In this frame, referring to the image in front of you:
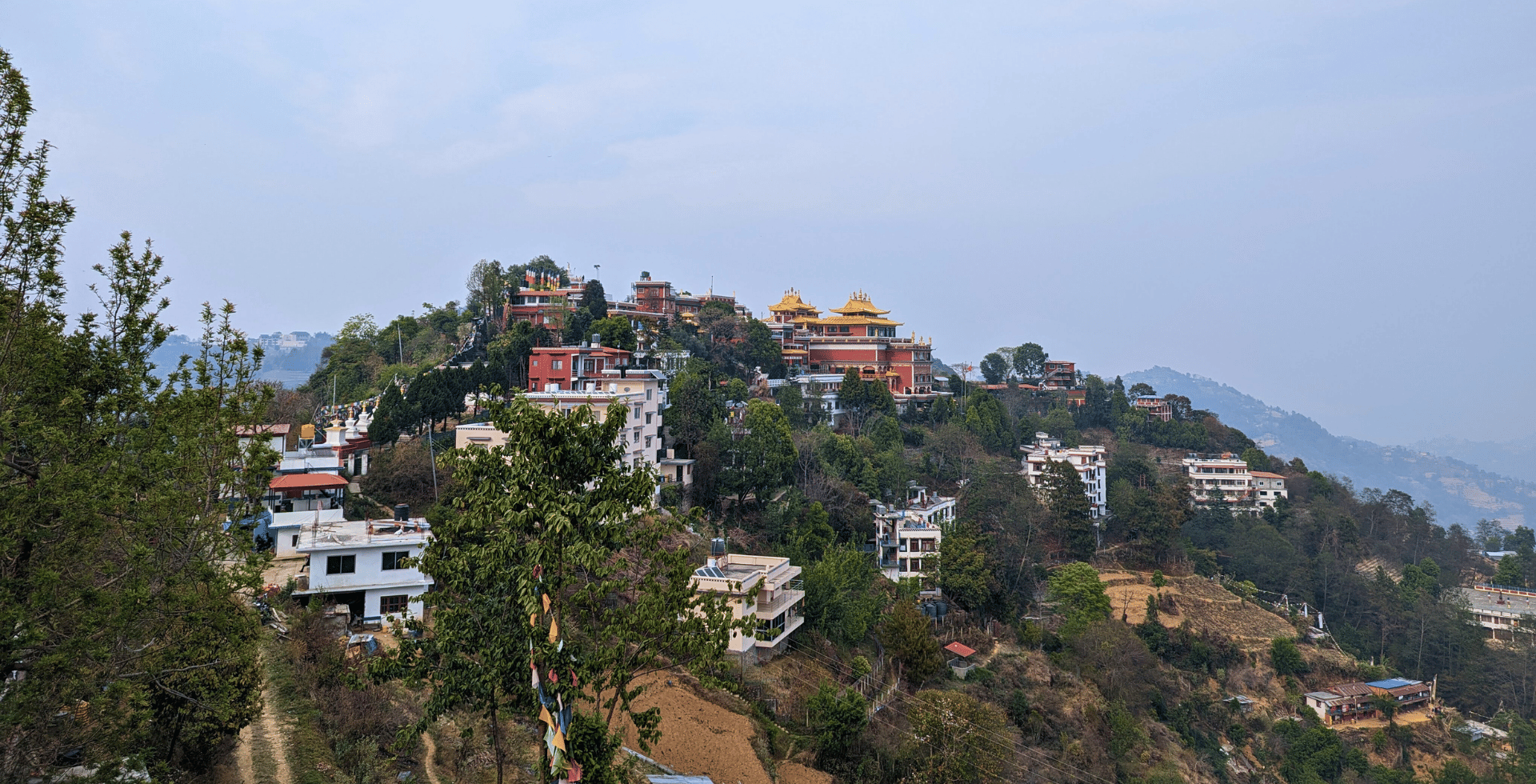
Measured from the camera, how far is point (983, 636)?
27391mm

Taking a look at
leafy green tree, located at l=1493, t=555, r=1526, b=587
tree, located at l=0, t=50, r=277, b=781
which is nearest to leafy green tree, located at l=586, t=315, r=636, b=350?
tree, located at l=0, t=50, r=277, b=781

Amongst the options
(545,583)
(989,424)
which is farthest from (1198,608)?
(545,583)

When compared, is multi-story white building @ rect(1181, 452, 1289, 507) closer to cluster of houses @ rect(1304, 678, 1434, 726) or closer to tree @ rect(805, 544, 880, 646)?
cluster of houses @ rect(1304, 678, 1434, 726)

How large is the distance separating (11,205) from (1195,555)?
3973cm

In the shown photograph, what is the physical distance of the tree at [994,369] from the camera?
59.7 meters

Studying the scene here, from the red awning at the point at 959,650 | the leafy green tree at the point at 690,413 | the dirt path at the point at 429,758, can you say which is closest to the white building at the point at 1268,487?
the red awning at the point at 959,650

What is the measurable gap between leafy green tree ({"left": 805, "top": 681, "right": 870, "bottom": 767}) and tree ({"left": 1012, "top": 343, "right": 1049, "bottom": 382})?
151 ft

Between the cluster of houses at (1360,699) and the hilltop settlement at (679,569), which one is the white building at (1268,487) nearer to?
the hilltop settlement at (679,569)

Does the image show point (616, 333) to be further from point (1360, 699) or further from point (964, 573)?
point (1360, 699)

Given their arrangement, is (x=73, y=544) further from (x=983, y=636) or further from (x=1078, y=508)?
(x=1078, y=508)

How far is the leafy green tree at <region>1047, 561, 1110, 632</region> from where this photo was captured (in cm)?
2855

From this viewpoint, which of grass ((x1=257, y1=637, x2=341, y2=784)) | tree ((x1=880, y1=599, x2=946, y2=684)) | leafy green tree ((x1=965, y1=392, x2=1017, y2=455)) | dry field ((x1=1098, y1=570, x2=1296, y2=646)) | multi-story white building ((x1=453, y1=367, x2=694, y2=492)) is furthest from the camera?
leafy green tree ((x1=965, y1=392, x2=1017, y2=455))

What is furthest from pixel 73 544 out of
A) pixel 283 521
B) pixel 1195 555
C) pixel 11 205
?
pixel 1195 555

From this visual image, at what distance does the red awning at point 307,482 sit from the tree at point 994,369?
153 feet
